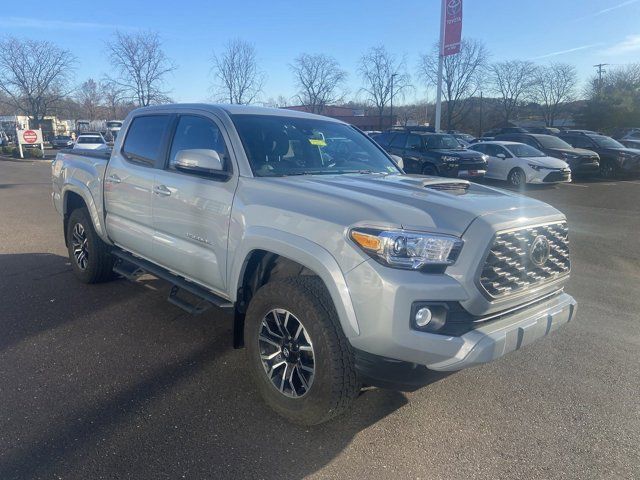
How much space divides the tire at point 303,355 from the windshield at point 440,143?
14206 millimetres

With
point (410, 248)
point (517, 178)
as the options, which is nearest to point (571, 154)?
point (517, 178)

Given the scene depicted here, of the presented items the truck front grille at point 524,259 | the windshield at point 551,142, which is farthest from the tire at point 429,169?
the truck front grille at point 524,259

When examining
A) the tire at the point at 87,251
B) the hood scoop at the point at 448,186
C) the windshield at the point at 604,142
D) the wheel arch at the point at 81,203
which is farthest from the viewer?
the windshield at the point at 604,142

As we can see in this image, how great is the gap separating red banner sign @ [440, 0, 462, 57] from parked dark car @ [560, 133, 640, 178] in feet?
20.7

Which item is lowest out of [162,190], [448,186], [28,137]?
[162,190]

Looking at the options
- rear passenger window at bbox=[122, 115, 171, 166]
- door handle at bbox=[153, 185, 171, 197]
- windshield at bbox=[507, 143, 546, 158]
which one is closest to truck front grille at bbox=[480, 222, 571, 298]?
door handle at bbox=[153, 185, 171, 197]

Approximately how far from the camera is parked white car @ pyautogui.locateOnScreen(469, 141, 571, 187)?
1591 centimetres

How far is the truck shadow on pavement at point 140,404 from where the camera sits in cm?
269

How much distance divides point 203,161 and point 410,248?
1.63m

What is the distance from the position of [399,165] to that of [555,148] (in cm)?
1653

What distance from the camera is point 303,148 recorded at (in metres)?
4.03

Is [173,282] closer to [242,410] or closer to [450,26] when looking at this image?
[242,410]

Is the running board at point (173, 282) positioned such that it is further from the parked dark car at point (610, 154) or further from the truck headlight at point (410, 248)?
the parked dark car at point (610, 154)

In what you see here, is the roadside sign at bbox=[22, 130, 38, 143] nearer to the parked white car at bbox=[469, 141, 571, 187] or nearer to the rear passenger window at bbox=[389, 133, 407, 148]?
the rear passenger window at bbox=[389, 133, 407, 148]
